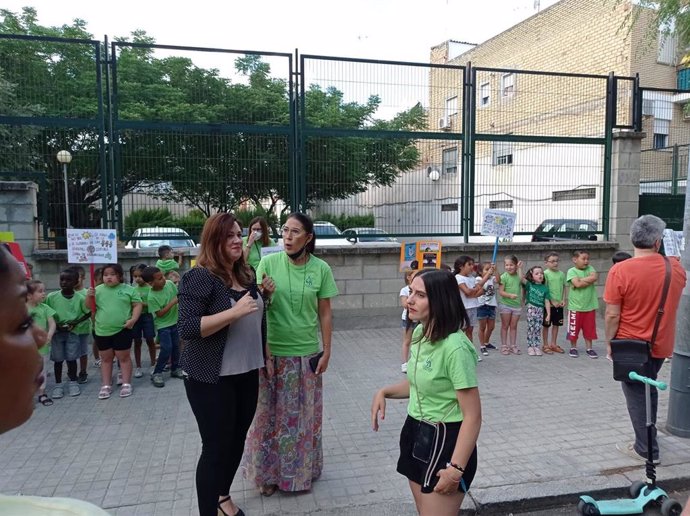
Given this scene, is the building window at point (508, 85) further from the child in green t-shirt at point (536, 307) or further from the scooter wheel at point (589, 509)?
the scooter wheel at point (589, 509)

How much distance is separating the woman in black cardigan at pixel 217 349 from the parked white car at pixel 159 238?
17.6 ft

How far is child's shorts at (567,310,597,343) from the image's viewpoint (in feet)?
24.7

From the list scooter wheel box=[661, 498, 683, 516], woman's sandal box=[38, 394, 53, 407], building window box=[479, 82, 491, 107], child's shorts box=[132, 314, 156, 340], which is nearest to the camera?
scooter wheel box=[661, 498, 683, 516]

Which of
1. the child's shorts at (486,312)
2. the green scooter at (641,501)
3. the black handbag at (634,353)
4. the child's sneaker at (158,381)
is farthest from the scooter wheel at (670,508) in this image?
the child's sneaker at (158,381)

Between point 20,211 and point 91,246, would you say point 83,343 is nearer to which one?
point 91,246

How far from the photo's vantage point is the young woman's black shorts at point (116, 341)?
5.82m

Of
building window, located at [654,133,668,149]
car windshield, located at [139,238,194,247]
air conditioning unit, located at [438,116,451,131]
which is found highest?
building window, located at [654,133,668,149]

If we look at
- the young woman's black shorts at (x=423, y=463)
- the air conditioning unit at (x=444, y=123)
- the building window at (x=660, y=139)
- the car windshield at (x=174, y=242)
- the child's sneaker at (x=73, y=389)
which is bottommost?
the child's sneaker at (x=73, y=389)

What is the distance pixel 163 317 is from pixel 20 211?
3.01 meters

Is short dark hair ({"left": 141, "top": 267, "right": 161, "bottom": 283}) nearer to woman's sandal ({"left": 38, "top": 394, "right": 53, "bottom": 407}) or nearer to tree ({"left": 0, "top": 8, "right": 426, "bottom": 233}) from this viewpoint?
woman's sandal ({"left": 38, "top": 394, "right": 53, "bottom": 407})

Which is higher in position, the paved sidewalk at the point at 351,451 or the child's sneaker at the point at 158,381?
the child's sneaker at the point at 158,381

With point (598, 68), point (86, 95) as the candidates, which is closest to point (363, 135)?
point (86, 95)

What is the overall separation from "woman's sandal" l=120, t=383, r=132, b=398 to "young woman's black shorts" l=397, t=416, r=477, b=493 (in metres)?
4.29

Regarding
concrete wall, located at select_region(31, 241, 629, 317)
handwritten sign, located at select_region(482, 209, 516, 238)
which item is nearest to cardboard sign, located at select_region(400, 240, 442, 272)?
concrete wall, located at select_region(31, 241, 629, 317)
